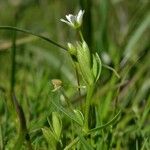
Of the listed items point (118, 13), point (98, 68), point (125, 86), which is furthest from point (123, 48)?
point (118, 13)

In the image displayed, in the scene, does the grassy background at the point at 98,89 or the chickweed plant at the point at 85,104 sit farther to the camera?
the grassy background at the point at 98,89

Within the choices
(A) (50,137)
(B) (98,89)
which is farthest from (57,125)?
(B) (98,89)

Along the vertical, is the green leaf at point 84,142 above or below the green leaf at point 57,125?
below

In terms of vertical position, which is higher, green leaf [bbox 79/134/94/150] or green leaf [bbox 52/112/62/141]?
green leaf [bbox 52/112/62/141]

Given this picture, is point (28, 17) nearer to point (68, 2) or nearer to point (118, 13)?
point (68, 2)

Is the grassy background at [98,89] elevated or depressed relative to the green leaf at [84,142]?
elevated

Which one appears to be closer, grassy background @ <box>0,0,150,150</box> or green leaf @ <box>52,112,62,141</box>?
green leaf @ <box>52,112,62,141</box>

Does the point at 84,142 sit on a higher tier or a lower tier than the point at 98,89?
lower

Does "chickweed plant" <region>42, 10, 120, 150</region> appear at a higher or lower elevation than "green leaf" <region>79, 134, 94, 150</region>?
higher

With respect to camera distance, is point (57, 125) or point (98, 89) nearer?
point (57, 125)

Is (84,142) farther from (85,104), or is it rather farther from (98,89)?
(98,89)

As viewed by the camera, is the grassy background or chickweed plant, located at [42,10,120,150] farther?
the grassy background
